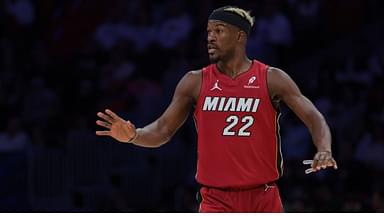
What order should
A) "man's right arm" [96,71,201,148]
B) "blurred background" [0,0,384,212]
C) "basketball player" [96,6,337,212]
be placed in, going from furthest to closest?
"blurred background" [0,0,384,212] → "man's right arm" [96,71,201,148] → "basketball player" [96,6,337,212]

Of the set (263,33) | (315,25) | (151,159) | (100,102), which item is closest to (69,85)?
(100,102)

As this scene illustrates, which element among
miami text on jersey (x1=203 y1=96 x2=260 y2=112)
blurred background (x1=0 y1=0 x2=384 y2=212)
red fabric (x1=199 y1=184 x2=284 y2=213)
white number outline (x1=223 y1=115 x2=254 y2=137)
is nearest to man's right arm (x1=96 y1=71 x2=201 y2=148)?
miami text on jersey (x1=203 y1=96 x2=260 y2=112)

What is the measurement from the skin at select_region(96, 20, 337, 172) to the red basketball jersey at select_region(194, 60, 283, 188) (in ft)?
0.26

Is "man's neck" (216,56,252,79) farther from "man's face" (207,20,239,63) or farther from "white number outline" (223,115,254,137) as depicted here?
"white number outline" (223,115,254,137)

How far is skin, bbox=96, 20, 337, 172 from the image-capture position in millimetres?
5219

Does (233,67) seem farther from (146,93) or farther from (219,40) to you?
(146,93)

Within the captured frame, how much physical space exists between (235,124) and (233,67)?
363mm

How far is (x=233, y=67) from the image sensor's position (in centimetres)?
543

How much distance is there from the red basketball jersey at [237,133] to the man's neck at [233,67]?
0.07 meters

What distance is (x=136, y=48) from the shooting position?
33.8ft

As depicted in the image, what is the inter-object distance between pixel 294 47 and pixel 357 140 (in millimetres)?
1656

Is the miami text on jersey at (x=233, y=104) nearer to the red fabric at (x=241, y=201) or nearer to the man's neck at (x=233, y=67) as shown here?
the man's neck at (x=233, y=67)

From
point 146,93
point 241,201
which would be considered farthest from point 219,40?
point 146,93

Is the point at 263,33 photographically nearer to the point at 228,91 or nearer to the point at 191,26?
the point at 191,26
